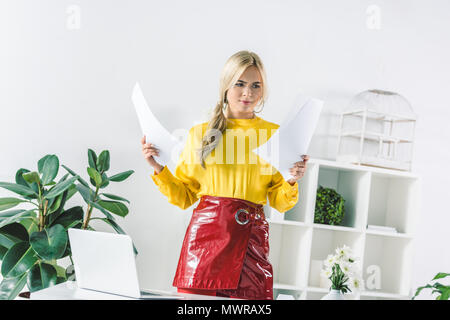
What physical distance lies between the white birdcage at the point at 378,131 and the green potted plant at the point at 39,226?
1.46m

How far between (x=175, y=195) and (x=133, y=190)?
105 cm

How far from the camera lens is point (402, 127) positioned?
10.5 ft

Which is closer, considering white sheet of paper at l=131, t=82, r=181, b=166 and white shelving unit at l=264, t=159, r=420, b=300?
white sheet of paper at l=131, t=82, r=181, b=166

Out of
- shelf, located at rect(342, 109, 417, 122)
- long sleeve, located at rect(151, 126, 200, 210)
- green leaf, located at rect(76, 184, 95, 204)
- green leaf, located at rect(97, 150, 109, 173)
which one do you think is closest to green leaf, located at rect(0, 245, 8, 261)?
green leaf, located at rect(76, 184, 95, 204)

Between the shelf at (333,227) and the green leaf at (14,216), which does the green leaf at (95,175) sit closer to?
the green leaf at (14,216)

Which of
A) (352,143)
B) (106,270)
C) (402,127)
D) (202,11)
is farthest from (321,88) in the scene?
(106,270)

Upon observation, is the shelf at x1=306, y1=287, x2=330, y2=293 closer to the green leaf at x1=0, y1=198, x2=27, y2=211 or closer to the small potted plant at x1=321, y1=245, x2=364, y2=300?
the small potted plant at x1=321, y1=245, x2=364, y2=300

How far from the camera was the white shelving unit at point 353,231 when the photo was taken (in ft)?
8.87

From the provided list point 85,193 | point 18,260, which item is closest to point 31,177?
point 85,193

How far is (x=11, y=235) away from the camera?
7.22 feet

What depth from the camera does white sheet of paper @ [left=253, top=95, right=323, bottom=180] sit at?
1.39 m

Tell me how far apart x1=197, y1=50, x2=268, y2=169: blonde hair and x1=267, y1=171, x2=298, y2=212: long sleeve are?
26 centimetres

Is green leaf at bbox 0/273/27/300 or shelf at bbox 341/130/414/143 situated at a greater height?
shelf at bbox 341/130/414/143

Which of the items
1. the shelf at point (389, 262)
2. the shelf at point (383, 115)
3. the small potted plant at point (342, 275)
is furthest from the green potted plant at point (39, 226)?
the shelf at point (389, 262)
